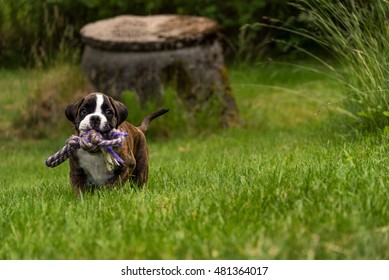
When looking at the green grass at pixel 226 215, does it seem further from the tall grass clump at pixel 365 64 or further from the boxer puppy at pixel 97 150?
the tall grass clump at pixel 365 64

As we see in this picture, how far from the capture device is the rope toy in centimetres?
512

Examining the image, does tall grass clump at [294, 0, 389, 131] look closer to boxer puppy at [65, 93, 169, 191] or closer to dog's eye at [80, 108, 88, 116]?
boxer puppy at [65, 93, 169, 191]

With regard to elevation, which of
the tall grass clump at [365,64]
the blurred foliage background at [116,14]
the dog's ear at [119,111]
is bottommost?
the blurred foliage background at [116,14]

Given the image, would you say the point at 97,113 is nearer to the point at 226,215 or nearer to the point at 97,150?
the point at 97,150

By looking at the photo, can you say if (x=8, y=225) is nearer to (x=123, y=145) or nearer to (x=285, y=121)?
(x=123, y=145)

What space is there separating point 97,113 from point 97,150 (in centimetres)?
28

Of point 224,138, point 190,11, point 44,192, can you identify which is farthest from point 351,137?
point 190,11

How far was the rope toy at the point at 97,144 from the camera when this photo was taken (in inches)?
202

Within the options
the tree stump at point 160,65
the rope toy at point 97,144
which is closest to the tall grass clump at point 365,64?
the rope toy at point 97,144

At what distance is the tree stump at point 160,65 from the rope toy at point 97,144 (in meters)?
5.19

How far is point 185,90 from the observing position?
1059cm

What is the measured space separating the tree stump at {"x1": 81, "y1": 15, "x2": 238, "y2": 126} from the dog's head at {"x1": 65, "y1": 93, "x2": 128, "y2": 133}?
5082 millimetres

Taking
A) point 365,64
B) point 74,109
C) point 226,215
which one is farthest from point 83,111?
point 365,64

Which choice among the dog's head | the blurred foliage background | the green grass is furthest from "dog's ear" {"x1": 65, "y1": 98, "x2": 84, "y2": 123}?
the blurred foliage background
